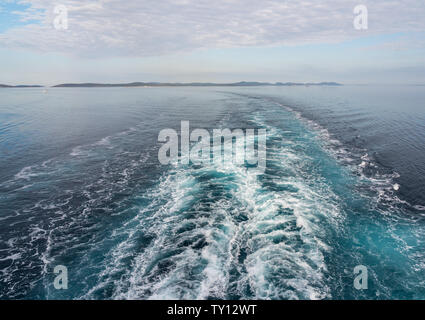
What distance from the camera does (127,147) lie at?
3269cm

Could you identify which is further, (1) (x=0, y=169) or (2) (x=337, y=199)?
(1) (x=0, y=169)

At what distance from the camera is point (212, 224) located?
52.6ft

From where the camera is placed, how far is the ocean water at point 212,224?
11.6 metres

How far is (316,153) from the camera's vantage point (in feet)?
98.4

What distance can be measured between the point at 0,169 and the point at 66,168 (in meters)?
6.80

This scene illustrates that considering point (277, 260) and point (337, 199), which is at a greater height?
point (337, 199)

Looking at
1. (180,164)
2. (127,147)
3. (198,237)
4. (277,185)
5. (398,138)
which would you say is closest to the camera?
(198,237)

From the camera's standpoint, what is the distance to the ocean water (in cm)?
1157
